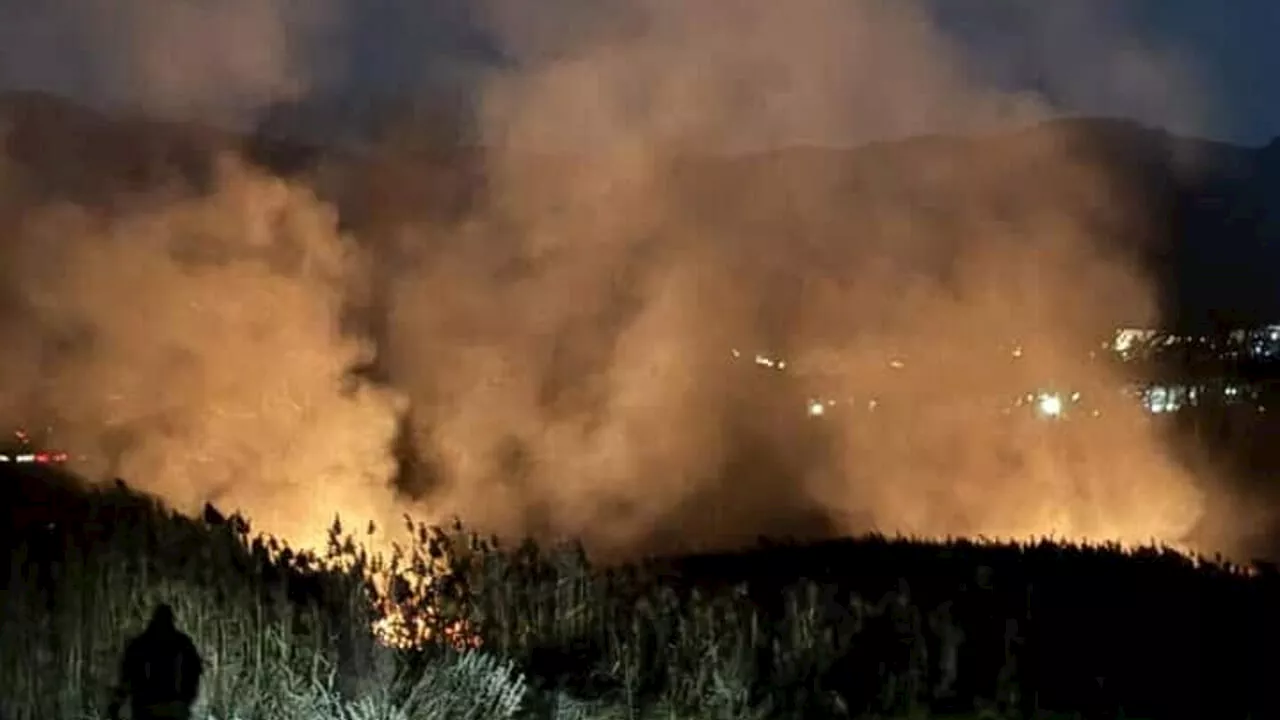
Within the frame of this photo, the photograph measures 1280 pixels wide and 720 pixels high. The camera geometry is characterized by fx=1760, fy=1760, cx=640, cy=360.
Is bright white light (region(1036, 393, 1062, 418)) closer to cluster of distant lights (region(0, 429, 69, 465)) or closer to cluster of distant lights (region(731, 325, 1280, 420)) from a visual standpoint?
cluster of distant lights (region(731, 325, 1280, 420))

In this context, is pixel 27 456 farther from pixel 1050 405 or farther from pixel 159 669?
pixel 1050 405

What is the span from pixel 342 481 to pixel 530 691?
26.4 ft

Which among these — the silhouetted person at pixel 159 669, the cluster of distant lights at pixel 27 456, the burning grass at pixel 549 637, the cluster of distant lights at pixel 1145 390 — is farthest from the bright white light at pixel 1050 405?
the silhouetted person at pixel 159 669

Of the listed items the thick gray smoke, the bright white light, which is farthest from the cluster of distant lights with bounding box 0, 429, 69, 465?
the bright white light

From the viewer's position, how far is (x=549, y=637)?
33.9ft

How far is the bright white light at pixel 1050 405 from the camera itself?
2405cm

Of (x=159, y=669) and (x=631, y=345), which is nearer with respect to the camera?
(x=159, y=669)

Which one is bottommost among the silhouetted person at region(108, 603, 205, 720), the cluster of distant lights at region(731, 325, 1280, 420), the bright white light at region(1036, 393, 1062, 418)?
the silhouetted person at region(108, 603, 205, 720)

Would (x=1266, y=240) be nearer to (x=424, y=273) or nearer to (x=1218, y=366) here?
(x=1218, y=366)

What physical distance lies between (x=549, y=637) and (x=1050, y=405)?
1563 centimetres

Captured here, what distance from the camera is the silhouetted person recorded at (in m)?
8.73

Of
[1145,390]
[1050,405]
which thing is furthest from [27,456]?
[1145,390]

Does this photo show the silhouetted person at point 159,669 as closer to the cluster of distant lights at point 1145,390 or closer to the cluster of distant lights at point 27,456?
the cluster of distant lights at point 27,456

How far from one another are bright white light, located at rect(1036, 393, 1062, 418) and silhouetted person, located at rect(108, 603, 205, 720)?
667 inches
